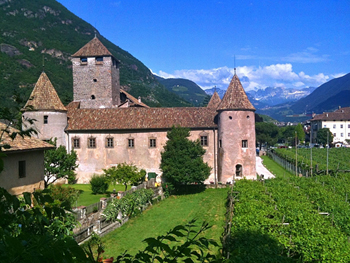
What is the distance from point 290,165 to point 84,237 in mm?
34997

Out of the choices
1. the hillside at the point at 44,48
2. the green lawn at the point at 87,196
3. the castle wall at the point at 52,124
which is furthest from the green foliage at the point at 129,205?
the hillside at the point at 44,48

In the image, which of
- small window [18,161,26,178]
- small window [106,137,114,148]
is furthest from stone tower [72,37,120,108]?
small window [18,161,26,178]

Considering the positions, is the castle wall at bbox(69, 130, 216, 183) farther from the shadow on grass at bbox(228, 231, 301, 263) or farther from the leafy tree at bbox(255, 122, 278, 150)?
the leafy tree at bbox(255, 122, 278, 150)

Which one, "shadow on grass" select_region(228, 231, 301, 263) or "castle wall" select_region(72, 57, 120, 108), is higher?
"castle wall" select_region(72, 57, 120, 108)

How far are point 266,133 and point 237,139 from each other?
61.6 metres

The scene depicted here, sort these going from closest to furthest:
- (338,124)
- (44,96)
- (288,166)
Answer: (44,96), (288,166), (338,124)

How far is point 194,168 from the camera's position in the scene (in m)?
29.3

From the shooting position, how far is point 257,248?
10867 millimetres

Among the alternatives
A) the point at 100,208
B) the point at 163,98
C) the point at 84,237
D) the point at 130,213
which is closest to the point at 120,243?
the point at 84,237

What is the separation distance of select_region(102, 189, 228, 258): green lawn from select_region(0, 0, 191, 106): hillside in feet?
124

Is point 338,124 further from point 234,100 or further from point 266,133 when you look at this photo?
point 234,100

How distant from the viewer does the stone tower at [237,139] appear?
31.6 metres

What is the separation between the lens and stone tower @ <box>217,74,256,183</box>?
31578mm

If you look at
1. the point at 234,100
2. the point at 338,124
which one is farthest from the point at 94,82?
the point at 338,124
